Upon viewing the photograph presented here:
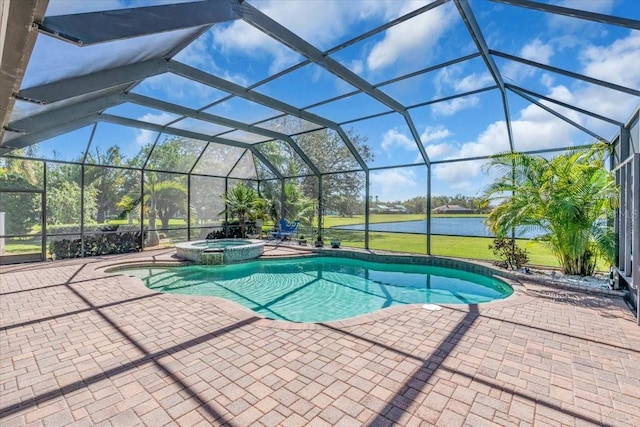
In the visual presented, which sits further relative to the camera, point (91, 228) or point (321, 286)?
point (91, 228)

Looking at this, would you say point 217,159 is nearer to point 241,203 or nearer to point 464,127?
point 241,203

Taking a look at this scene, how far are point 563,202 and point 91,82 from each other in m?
8.80

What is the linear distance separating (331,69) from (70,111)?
5389 millimetres

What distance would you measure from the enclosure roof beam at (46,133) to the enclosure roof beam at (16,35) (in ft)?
19.4

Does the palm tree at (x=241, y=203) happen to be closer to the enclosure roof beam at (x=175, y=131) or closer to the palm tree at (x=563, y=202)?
the enclosure roof beam at (x=175, y=131)

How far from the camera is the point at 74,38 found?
2520 millimetres

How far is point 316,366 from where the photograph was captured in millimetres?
3086

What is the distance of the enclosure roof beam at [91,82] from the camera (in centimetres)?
362

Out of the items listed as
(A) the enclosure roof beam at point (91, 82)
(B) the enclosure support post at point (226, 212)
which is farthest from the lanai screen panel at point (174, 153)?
(A) the enclosure roof beam at point (91, 82)

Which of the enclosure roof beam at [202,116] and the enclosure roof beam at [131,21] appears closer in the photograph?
the enclosure roof beam at [131,21]

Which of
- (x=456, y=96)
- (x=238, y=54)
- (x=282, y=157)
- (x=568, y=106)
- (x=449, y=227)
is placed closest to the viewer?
(x=238, y=54)

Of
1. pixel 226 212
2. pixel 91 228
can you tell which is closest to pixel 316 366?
pixel 91 228

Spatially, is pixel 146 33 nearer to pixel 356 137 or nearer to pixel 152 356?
pixel 152 356

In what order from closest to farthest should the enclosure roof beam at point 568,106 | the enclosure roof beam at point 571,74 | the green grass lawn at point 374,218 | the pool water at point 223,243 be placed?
the enclosure roof beam at point 571,74, the enclosure roof beam at point 568,106, the pool water at point 223,243, the green grass lawn at point 374,218
